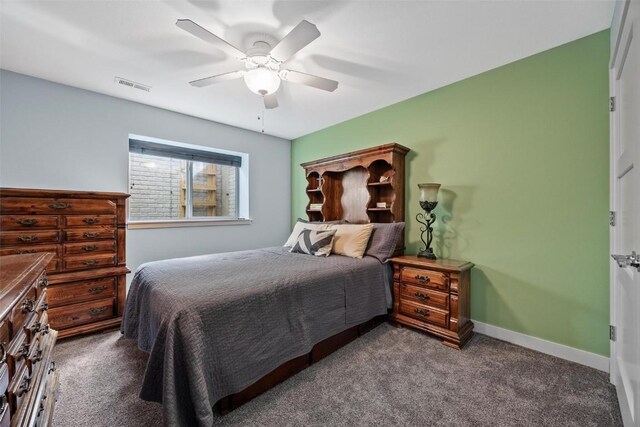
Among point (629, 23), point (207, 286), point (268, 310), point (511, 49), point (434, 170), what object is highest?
point (511, 49)

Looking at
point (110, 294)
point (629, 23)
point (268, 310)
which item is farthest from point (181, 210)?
point (629, 23)

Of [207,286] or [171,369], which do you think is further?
[207,286]

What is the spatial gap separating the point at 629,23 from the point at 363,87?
188 centimetres

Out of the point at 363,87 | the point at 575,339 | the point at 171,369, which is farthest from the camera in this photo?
the point at 363,87

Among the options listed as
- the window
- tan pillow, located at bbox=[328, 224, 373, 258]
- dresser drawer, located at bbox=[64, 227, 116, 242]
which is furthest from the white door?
the window

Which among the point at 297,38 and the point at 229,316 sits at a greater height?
the point at 297,38

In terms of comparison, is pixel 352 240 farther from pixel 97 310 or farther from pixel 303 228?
pixel 97 310

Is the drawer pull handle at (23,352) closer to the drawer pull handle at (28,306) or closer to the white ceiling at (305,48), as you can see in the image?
the drawer pull handle at (28,306)

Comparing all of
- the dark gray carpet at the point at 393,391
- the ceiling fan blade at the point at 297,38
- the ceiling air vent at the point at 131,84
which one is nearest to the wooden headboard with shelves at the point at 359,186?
the dark gray carpet at the point at 393,391

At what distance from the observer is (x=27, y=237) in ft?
7.34

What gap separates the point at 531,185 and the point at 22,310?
3199 millimetres

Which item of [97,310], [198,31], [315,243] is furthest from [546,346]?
[97,310]

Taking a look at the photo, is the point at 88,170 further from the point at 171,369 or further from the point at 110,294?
the point at 171,369

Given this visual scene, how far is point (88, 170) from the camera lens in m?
2.87
